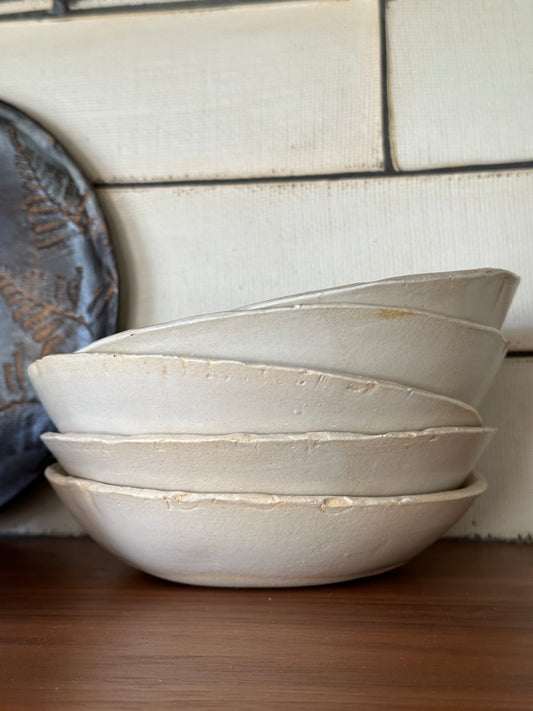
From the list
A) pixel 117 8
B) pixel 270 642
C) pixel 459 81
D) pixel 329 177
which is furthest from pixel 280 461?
pixel 117 8

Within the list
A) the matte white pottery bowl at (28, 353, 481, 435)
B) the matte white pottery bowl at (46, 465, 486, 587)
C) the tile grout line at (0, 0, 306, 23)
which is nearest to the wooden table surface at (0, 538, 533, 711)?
the matte white pottery bowl at (46, 465, 486, 587)

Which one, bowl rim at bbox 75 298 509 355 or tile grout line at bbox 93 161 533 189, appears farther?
tile grout line at bbox 93 161 533 189

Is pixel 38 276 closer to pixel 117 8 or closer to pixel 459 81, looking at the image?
pixel 117 8

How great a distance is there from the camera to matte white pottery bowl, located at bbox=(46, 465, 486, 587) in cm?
52

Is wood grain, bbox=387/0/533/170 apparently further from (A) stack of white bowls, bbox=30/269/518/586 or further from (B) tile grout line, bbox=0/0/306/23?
(A) stack of white bowls, bbox=30/269/518/586

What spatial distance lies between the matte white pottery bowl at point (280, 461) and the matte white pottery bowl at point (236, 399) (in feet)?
0.03

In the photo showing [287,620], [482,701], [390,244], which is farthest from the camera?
[390,244]

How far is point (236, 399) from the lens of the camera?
0.51 m

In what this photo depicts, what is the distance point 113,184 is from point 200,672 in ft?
1.90

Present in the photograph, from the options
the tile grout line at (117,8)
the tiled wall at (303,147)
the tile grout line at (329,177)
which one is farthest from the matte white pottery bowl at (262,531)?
the tile grout line at (117,8)

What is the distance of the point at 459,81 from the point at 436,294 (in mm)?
365

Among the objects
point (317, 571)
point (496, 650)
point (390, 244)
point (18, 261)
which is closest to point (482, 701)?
point (496, 650)

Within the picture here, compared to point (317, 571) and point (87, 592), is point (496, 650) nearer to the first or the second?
point (317, 571)

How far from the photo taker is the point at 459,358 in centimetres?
56
